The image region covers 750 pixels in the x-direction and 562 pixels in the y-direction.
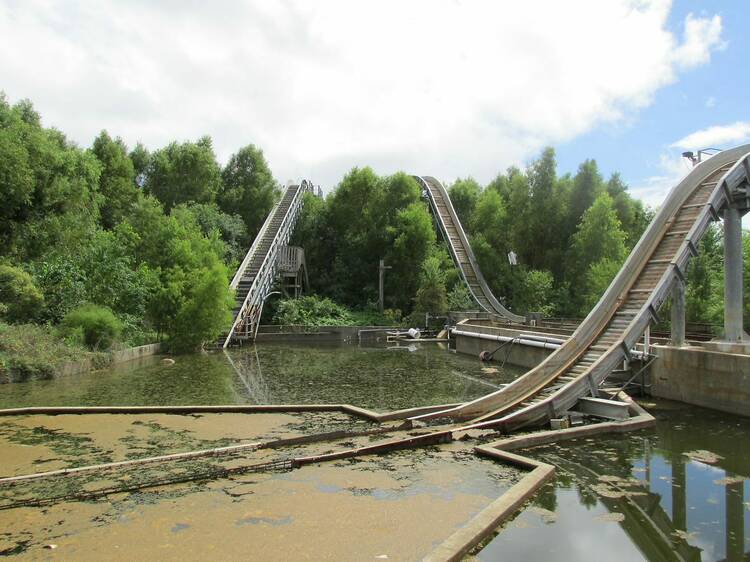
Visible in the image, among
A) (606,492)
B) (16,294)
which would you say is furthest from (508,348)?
(16,294)

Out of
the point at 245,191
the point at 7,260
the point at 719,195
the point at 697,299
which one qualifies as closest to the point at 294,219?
the point at 245,191

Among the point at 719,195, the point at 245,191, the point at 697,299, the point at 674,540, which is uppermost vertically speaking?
the point at 245,191

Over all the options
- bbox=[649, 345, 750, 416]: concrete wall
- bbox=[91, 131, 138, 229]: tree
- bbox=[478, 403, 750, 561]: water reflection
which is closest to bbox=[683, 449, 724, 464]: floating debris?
bbox=[478, 403, 750, 561]: water reflection

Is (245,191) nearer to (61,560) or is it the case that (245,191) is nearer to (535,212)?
(535,212)

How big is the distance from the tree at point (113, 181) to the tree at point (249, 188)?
6632 millimetres

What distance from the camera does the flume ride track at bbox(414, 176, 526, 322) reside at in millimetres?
32250

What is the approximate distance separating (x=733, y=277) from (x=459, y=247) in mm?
24755

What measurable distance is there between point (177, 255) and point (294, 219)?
15274 millimetres

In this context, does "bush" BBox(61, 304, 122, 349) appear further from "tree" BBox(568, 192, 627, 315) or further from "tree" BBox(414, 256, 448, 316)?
"tree" BBox(568, 192, 627, 315)

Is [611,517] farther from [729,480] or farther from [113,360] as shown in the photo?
[113,360]

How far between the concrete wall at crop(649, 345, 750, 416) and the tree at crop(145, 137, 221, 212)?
1365 inches

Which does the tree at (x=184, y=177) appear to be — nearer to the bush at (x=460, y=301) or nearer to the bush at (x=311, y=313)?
the bush at (x=311, y=313)

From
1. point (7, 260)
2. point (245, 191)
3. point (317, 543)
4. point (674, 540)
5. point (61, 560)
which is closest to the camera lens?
point (61, 560)

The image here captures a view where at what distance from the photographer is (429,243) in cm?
3625
